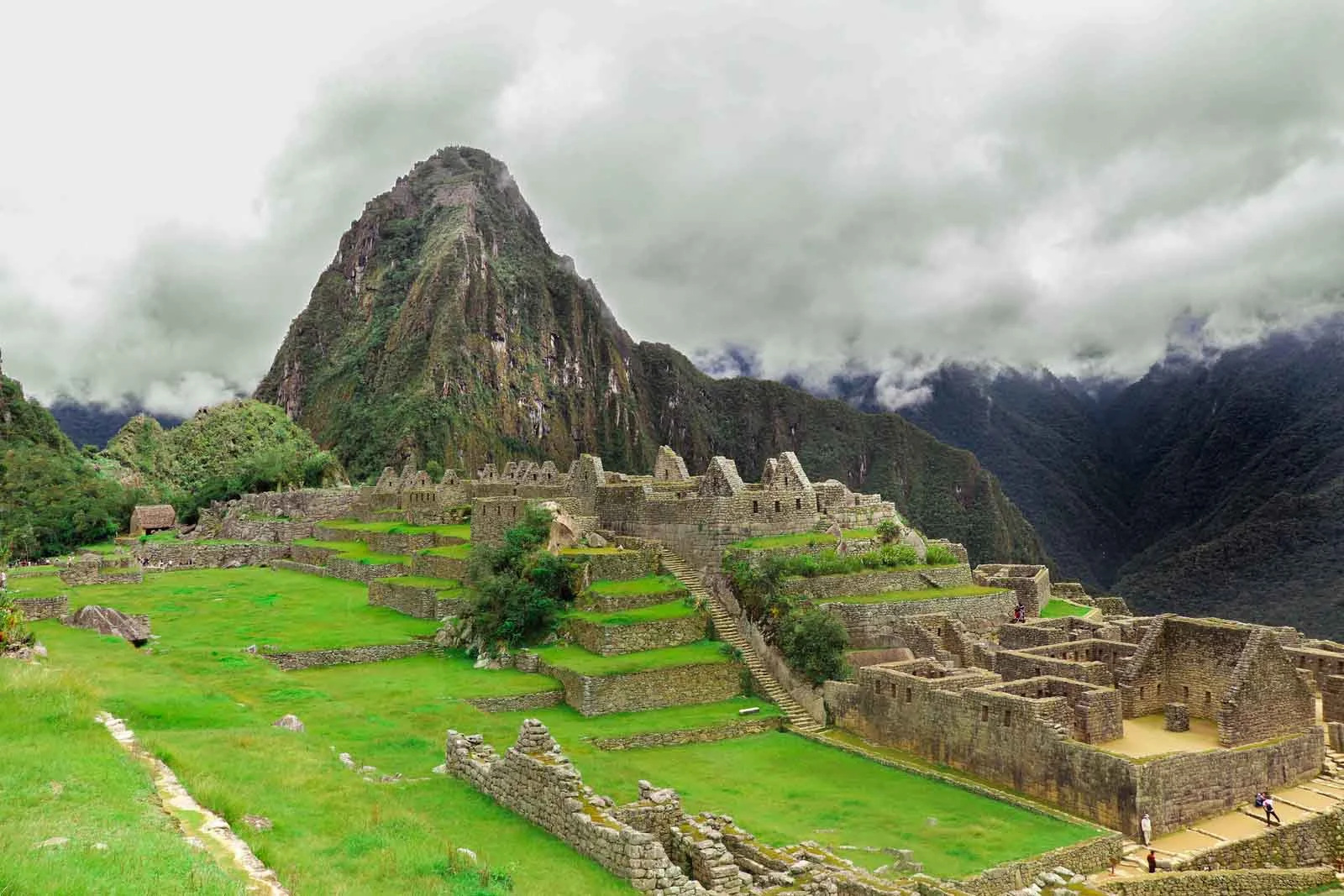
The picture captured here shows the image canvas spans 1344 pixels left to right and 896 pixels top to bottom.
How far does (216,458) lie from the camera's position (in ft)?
311

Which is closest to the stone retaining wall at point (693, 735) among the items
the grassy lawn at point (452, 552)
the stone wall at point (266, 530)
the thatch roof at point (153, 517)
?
the grassy lawn at point (452, 552)

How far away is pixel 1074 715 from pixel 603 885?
1144 centimetres

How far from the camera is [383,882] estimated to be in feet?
23.0

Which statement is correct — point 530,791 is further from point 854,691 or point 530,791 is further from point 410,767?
point 854,691

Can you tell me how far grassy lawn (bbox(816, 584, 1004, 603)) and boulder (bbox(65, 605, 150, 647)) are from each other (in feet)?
58.7

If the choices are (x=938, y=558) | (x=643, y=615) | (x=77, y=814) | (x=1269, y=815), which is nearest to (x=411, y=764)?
(x=77, y=814)

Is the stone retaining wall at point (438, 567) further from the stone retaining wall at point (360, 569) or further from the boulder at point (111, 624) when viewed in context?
the boulder at point (111, 624)

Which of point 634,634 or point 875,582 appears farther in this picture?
point 875,582

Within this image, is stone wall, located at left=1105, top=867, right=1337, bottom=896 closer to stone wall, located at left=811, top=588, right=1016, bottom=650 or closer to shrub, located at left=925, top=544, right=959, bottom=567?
stone wall, located at left=811, top=588, right=1016, bottom=650

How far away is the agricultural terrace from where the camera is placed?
8.07 m

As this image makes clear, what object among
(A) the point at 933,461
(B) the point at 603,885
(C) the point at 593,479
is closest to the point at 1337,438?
(C) the point at 593,479

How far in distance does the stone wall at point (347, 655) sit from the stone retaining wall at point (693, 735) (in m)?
8.76

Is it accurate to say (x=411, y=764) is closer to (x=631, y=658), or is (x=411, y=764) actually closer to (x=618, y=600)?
(x=631, y=658)

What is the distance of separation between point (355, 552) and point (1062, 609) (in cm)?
3146
